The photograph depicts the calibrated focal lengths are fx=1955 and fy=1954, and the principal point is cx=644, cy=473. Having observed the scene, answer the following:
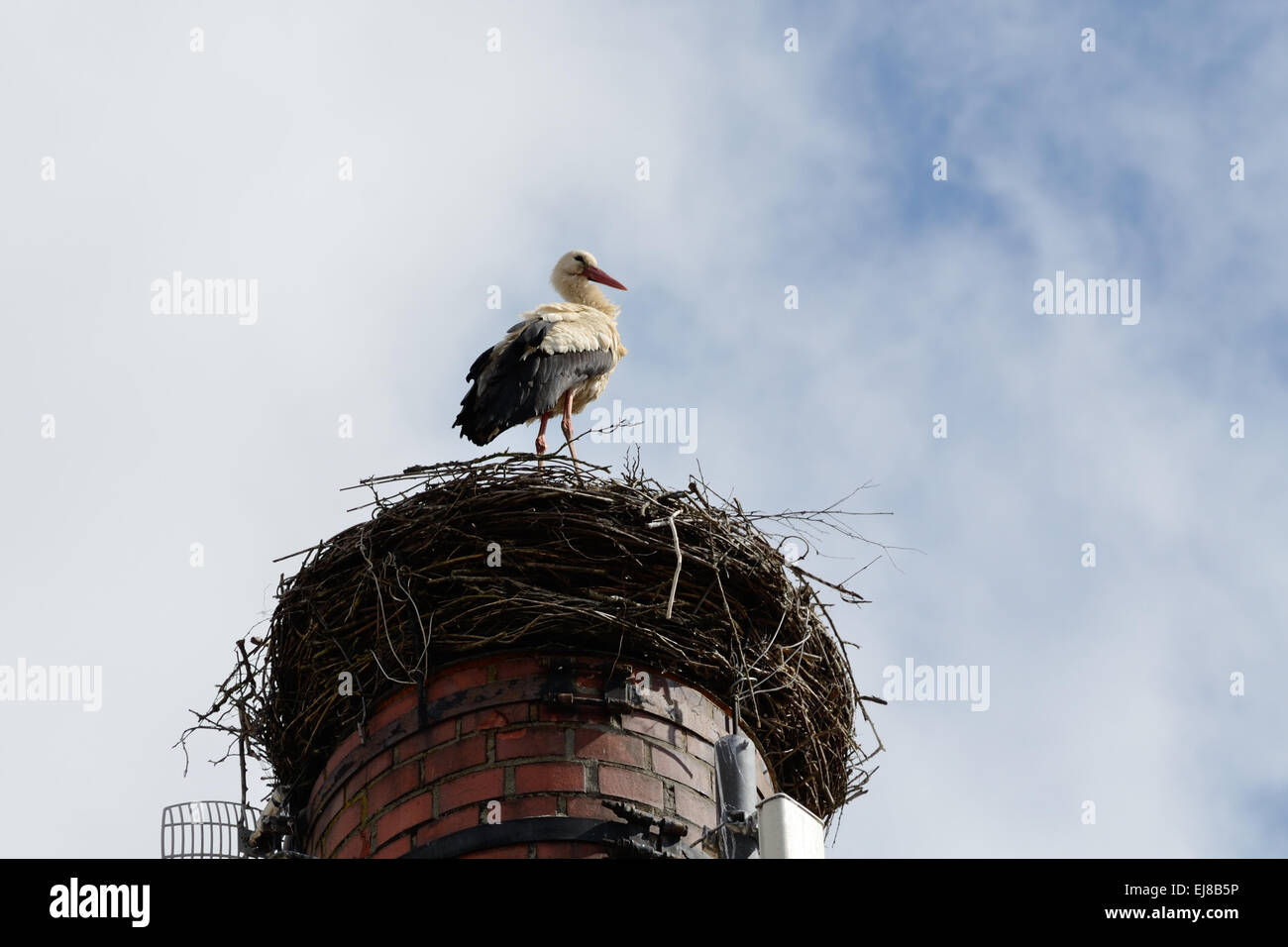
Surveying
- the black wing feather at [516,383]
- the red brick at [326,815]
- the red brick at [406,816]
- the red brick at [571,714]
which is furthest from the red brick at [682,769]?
the black wing feather at [516,383]

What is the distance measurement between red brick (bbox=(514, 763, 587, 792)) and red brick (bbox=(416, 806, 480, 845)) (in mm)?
181

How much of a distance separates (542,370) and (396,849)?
176 inches

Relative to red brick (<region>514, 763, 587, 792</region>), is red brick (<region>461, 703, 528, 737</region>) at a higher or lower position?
higher

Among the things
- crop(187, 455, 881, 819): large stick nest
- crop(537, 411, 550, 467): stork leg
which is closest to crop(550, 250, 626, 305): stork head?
crop(537, 411, 550, 467): stork leg

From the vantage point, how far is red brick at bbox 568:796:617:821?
6918 mm

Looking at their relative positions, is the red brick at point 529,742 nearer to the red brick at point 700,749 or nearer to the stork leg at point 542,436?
the red brick at point 700,749

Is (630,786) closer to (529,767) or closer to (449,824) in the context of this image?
(529,767)

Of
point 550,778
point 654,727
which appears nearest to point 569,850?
point 550,778

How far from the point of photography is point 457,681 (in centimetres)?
744

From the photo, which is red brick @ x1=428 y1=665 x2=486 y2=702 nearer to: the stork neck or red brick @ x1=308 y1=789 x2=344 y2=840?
red brick @ x1=308 y1=789 x2=344 y2=840

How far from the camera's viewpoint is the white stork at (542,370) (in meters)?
10.9

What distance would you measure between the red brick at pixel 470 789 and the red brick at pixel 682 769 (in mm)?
617
